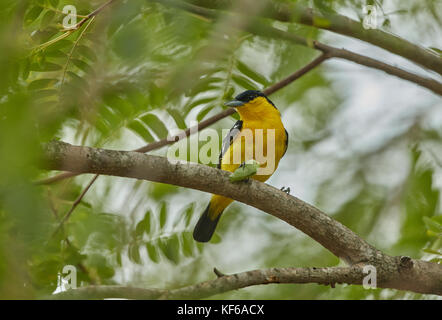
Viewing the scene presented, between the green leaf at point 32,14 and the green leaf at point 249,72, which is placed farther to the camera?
the green leaf at point 249,72

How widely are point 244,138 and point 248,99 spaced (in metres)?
0.40

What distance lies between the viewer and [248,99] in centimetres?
507

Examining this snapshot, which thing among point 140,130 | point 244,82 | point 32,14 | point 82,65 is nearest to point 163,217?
point 140,130

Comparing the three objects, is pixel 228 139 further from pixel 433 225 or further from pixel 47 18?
pixel 47 18

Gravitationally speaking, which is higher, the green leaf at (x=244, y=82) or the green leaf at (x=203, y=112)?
the green leaf at (x=244, y=82)

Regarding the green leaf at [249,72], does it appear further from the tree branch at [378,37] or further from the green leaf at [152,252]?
the green leaf at [152,252]

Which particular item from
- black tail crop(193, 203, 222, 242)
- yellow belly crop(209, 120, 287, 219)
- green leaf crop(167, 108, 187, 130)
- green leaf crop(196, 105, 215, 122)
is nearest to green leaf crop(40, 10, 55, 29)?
green leaf crop(167, 108, 187, 130)

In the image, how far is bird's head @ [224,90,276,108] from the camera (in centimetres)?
466

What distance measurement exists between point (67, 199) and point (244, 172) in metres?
1.40

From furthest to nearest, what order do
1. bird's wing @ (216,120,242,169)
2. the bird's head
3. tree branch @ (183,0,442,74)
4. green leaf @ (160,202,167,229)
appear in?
1. bird's wing @ (216,120,242,169)
2. the bird's head
3. green leaf @ (160,202,167,229)
4. tree branch @ (183,0,442,74)

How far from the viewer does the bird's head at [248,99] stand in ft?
15.3

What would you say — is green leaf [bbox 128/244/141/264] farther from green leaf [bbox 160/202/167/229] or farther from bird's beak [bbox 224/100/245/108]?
bird's beak [bbox 224/100/245/108]

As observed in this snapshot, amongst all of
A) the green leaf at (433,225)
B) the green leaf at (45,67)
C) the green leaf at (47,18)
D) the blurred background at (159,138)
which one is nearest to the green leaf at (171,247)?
the blurred background at (159,138)

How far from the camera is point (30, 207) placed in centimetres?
103
